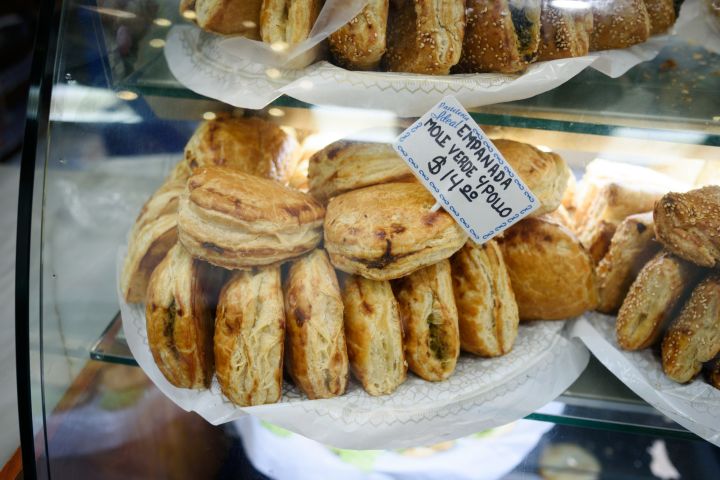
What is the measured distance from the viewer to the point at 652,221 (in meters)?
1.35

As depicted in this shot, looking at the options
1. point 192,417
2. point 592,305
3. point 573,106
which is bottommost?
point 192,417

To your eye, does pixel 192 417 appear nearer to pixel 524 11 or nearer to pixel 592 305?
pixel 592 305

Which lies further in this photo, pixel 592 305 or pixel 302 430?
pixel 592 305

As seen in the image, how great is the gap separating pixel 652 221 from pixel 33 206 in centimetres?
131

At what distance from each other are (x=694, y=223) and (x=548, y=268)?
0.31m

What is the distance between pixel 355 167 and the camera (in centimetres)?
128

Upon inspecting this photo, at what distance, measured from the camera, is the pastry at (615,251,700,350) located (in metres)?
1.26

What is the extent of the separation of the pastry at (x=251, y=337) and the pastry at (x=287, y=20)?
0.46 metres

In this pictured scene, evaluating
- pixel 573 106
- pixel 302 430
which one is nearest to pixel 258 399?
pixel 302 430

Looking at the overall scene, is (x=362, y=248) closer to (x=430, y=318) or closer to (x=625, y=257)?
(x=430, y=318)

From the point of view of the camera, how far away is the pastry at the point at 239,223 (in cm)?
114

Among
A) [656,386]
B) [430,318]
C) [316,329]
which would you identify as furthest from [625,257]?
[316,329]

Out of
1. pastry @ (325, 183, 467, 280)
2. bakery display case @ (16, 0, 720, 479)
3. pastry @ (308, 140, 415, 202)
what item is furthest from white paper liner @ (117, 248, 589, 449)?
pastry @ (308, 140, 415, 202)

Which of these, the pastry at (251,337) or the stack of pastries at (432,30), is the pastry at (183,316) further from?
the stack of pastries at (432,30)
